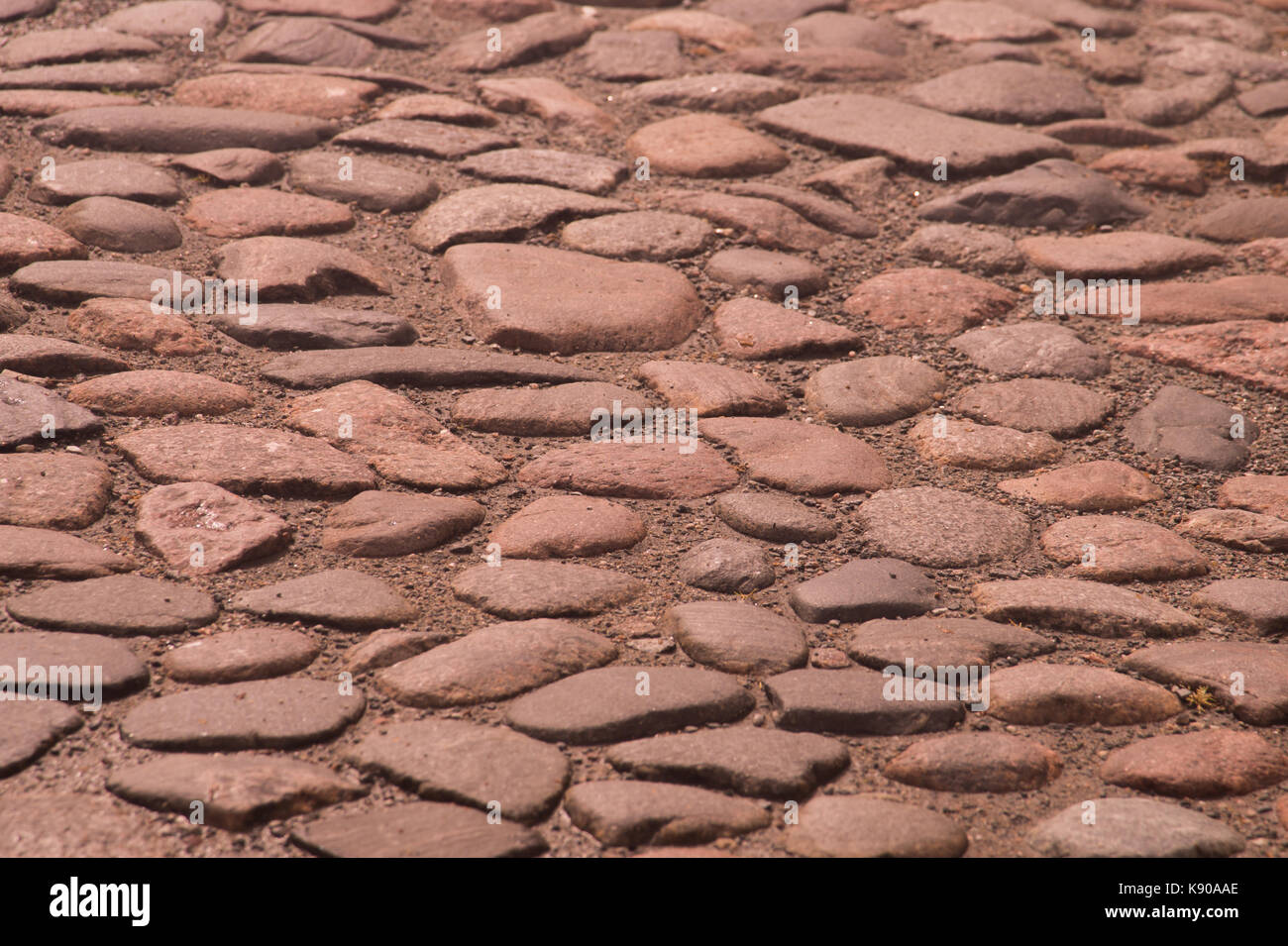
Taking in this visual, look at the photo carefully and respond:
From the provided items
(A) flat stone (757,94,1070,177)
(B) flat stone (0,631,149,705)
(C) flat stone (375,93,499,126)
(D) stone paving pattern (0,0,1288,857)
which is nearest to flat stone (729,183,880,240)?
(D) stone paving pattern (0,0,1288,857)

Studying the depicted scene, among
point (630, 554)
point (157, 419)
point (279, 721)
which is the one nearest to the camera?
point (279, 721)

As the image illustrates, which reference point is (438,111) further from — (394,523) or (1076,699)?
(1076,699)

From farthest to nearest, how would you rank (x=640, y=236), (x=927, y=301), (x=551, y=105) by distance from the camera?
1. (x=551, y=105)
2. (x=640, y=236)
3. (x=927, y=301)

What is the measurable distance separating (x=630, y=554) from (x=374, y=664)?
2.15 feet

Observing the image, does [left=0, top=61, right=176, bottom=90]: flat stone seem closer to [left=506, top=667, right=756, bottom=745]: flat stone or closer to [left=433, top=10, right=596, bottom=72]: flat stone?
[left=433, top=10, right=596, bottom=72]: flat stone

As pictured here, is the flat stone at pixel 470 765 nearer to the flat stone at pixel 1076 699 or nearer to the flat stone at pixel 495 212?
the flat stone at pixel 1076 699

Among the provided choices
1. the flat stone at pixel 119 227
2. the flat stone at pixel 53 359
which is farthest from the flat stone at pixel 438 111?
the flat stone at pixel 53 359

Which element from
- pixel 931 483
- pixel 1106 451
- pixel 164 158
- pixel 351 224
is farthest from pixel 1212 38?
pixel 164 158

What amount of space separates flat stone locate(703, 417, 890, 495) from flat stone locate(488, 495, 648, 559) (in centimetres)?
39

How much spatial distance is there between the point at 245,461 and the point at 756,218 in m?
1.95

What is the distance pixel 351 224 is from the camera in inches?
147

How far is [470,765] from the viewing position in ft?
6.41

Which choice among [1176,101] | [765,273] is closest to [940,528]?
[765,273]
